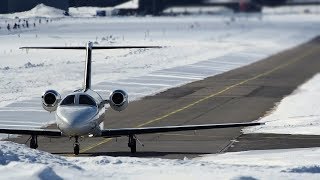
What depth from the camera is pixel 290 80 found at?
62.7 metres

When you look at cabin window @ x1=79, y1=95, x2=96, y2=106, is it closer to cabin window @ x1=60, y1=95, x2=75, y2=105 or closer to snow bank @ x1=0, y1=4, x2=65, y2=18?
cabin window @ x1=60, y1=95, x2=75, y2=105

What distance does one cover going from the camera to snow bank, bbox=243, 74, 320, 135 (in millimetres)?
35688

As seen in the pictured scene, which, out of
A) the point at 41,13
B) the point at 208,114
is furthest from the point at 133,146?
the point at 208,114

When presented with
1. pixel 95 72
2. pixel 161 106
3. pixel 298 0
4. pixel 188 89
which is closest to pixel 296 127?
pixel 161 106

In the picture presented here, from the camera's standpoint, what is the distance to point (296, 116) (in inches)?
1585

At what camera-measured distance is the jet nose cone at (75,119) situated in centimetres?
2709

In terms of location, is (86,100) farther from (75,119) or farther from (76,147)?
(76,147)

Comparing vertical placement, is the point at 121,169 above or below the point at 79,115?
below

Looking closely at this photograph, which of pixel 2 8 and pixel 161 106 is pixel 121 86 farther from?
pixel 2 8

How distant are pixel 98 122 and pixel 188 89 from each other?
26.9 meters

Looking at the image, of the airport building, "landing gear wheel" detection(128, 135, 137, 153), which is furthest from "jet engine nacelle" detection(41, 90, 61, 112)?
the airport building

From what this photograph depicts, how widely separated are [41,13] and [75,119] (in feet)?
22.6

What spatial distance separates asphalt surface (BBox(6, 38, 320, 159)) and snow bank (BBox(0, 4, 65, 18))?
431 cm

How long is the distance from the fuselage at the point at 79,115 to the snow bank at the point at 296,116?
916 centimetres
